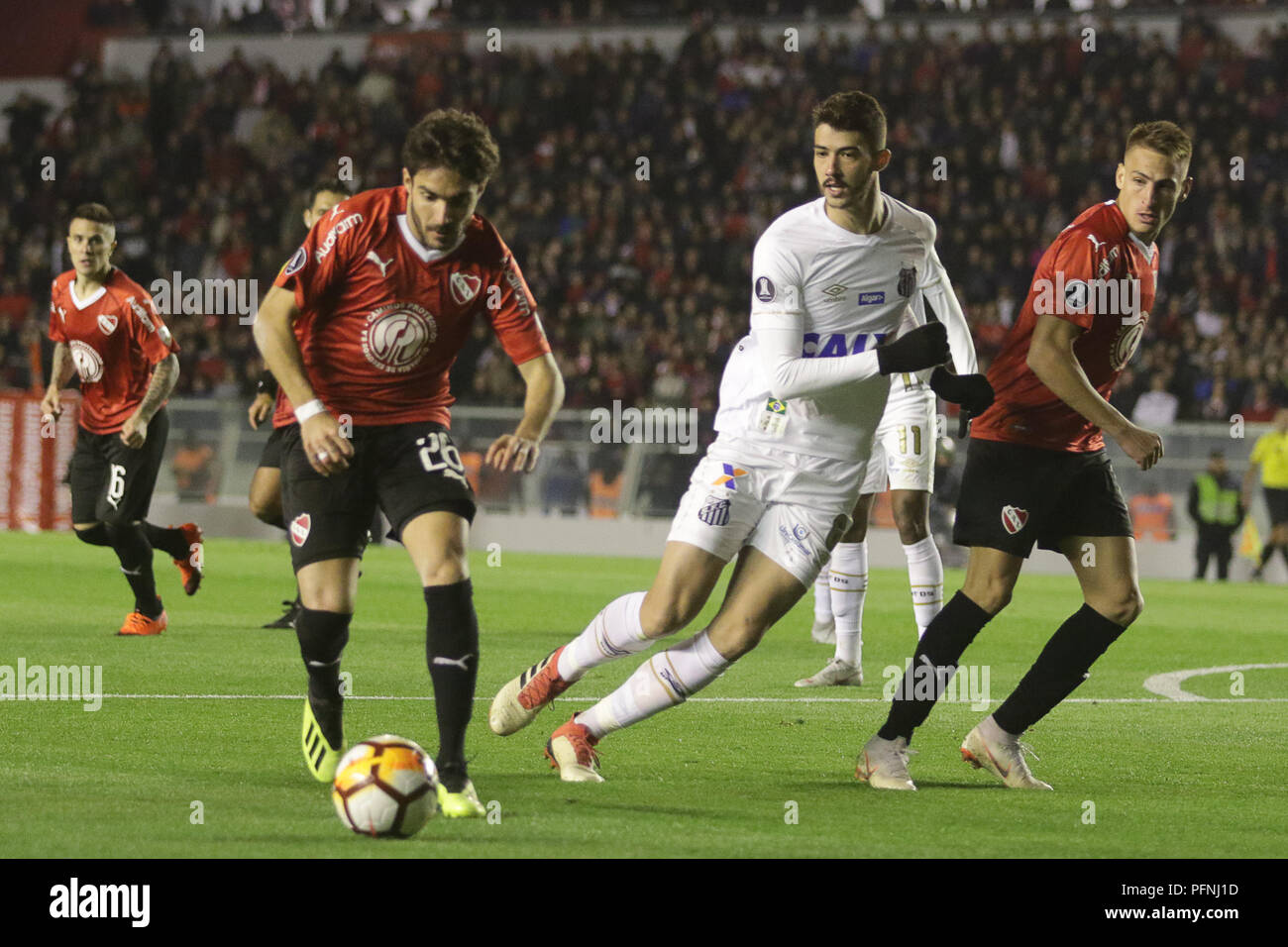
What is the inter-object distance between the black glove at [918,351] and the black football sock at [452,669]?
1.52 metres

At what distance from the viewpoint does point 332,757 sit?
6355 millimetres

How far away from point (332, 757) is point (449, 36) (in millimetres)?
26058

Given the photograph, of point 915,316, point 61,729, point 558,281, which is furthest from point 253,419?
point 558,281

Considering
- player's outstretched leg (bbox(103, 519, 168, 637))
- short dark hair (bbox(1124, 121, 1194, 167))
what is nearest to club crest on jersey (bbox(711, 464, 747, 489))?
short dark hair (bbox(1124, 121, 1194, 167))

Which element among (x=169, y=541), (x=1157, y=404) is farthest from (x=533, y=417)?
(x=1157, y=404)

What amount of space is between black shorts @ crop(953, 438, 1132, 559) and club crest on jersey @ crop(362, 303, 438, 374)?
200 centimetres

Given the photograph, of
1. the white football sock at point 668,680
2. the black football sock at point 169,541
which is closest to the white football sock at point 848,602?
the white football sock at point 668,680

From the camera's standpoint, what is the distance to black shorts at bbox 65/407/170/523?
1132 cm

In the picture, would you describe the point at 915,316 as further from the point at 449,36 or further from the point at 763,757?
the point at 449,36

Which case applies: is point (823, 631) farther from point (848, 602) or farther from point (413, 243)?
point (413, 243)

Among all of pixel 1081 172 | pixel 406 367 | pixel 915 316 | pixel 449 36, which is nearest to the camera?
pixel 406 367

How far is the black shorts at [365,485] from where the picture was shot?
5.97 meters

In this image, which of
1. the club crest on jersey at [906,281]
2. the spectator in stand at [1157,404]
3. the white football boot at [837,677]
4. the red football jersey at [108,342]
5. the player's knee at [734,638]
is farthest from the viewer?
the spectator in stand at [1157,404]

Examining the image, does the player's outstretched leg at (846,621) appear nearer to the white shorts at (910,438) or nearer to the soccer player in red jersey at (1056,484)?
the white shorts at (910,438)
